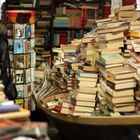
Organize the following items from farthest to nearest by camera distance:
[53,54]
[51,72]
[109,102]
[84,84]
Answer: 1. [53,54]
2. [51,72]
3. [84,84]
4. [109,102]

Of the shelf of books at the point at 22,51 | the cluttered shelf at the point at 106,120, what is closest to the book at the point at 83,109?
the cluttered shelf at the point at 106,120

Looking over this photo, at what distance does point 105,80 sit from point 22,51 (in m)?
2.17

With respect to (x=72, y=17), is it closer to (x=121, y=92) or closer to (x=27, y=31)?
(x=27, y=31)

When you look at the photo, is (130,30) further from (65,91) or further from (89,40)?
(65,91)

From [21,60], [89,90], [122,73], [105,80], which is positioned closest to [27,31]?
[21,60]

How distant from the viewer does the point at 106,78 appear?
12.6 ft

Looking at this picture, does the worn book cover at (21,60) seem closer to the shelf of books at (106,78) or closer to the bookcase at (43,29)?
the shelf of books at (106,78)

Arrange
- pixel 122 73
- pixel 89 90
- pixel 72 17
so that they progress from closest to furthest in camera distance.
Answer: pixel 122 73
pixel 89 90
pixel 72 17

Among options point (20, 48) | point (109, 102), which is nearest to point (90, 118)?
point (109, 102)

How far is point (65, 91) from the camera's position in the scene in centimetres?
498

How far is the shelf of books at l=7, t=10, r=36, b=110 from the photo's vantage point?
5.66 meters

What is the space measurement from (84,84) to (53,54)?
3.61m

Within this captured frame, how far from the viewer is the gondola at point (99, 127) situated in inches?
144

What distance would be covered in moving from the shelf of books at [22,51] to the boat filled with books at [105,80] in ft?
3.65
